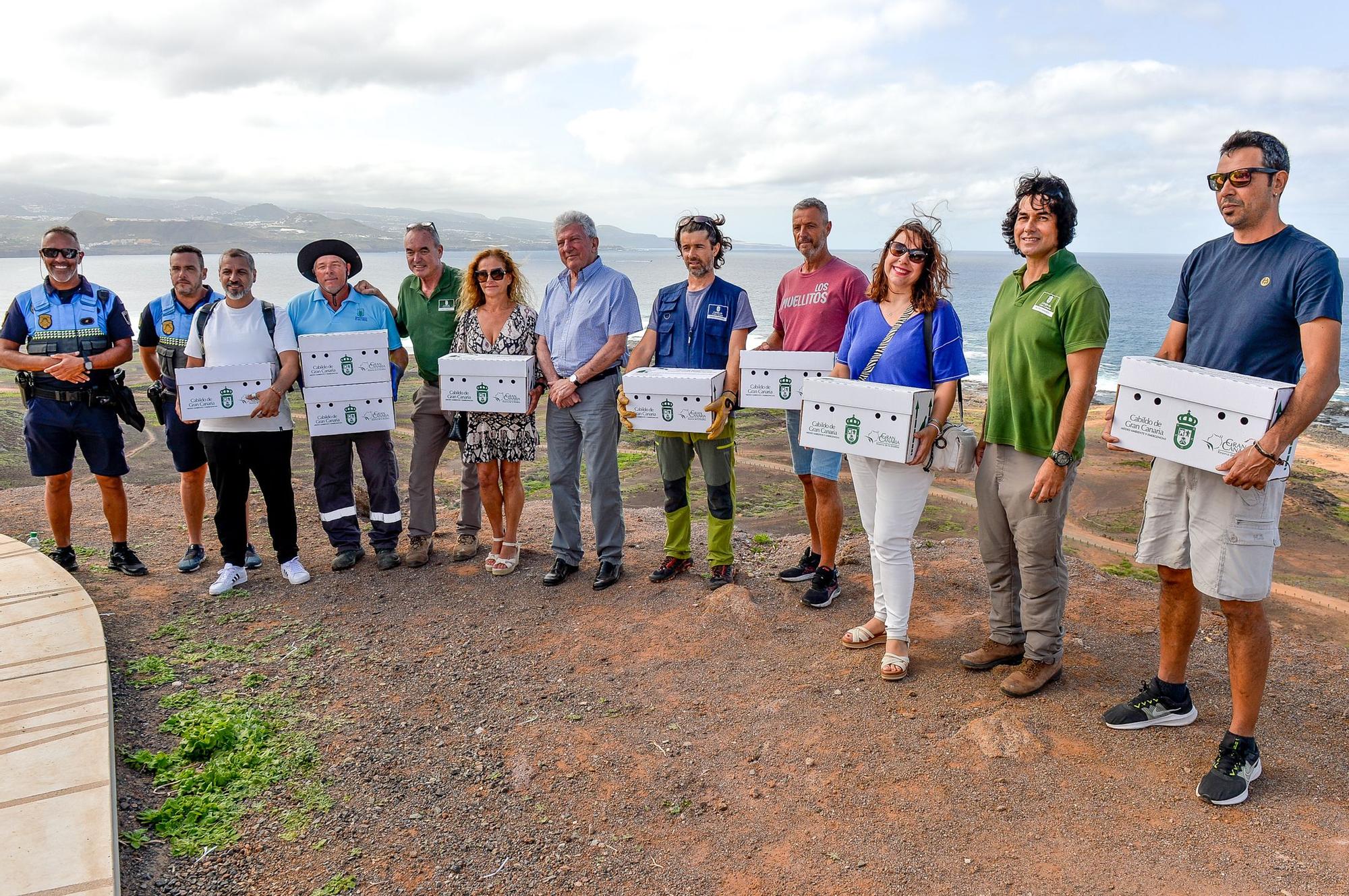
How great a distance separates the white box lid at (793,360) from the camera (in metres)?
5.29

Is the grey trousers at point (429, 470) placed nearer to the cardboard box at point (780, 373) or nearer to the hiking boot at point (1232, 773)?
the cardboard box at point (780, 373)

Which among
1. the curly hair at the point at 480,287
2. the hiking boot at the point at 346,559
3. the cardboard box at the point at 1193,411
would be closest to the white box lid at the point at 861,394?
the cardboard box at the point at 1193,411

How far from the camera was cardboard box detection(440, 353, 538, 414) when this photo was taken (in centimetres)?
573

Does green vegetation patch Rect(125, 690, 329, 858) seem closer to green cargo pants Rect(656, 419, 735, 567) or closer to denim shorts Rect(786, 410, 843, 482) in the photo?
green cargo pants Rect(656, 419, 735, 567)

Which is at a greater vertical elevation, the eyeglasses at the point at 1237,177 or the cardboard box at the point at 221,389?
the eyeglasses at the point at 1237,177

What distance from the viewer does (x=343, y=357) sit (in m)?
5.95

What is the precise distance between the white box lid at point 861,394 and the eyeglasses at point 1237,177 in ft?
4.70

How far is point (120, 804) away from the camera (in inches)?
146

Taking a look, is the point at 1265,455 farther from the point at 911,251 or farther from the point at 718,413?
the point at 718,413

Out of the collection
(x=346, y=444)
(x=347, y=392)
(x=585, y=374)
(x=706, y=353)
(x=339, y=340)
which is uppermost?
(x=339, y=340)

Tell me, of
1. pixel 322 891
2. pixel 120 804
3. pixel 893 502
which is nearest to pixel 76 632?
pixel 120 804

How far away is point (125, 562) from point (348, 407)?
7.58 ft

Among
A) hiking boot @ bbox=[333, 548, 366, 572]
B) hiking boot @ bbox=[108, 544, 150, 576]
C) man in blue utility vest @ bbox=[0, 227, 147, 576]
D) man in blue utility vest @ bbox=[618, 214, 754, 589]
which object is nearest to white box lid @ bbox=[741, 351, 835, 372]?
man in blue utility vest @ bbox=[618, 214, 754, 589]

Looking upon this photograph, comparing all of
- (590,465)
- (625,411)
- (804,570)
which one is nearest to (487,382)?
(590,465)
